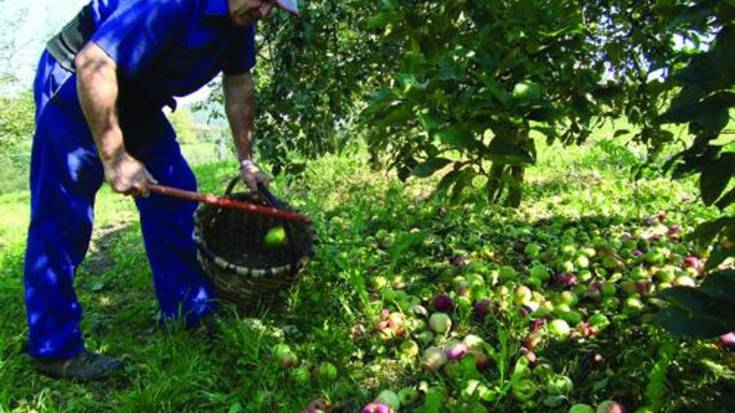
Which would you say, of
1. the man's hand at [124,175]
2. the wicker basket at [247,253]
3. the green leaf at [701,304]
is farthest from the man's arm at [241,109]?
the green leaf at [701,304]

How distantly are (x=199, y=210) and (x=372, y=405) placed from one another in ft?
3.48

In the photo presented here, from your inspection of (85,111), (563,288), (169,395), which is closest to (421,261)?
(563,288)

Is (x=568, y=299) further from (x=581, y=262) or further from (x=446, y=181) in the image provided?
(x=446, y=181)

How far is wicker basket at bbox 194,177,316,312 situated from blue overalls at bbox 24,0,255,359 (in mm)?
379

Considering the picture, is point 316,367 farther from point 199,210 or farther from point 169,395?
point 199,210

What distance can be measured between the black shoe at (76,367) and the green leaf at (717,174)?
205 centimetres

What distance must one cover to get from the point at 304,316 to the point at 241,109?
925mm

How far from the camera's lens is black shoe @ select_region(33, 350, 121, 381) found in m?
2.28

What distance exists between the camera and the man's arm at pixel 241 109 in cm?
264

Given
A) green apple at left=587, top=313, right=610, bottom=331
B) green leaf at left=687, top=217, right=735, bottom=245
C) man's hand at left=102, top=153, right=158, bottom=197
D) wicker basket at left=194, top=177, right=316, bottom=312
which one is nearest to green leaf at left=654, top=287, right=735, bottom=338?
green leaf at left=687, top=217, right=735, bottom=245

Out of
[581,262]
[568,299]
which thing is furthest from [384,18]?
[581,262]

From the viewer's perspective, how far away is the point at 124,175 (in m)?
2.05

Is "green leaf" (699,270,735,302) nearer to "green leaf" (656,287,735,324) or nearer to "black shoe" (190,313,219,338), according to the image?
"green leaf" (656,287,735,324)

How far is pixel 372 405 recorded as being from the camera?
1.86 meters
